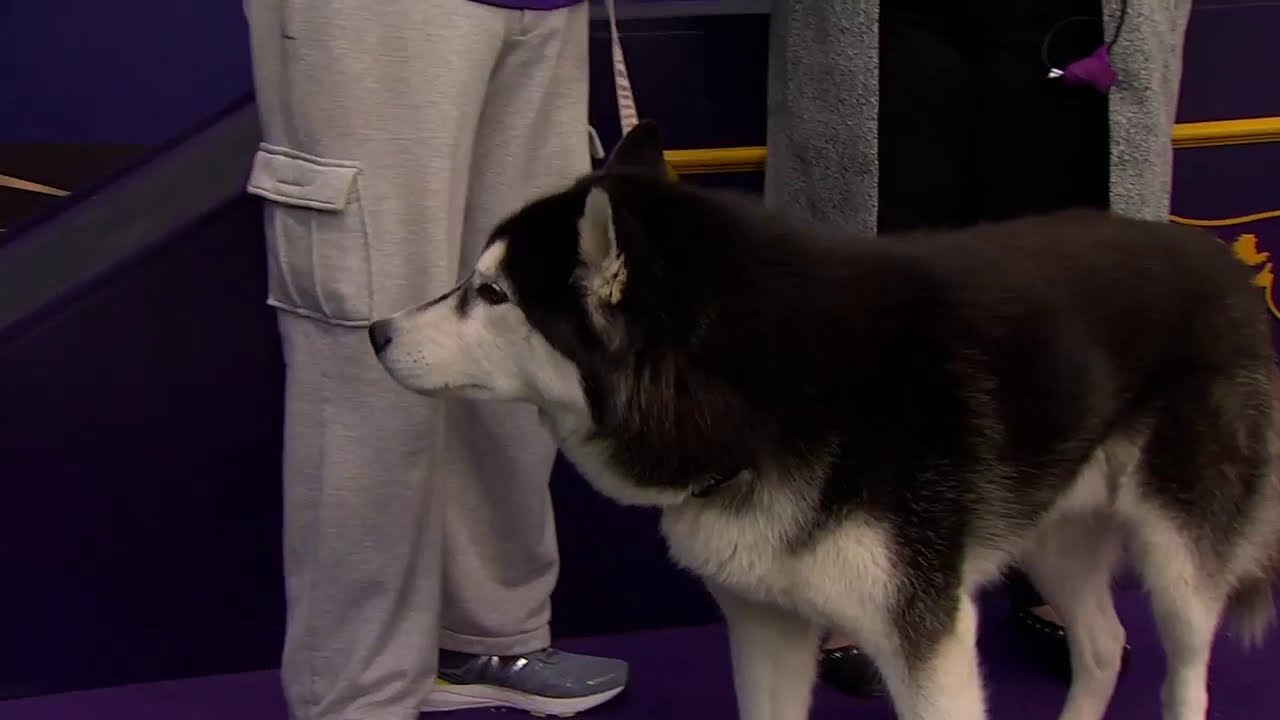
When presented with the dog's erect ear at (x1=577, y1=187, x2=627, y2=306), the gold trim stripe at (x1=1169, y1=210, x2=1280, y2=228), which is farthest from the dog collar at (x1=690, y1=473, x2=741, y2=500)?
the gold trim stripe at (x1=1169, y1=210, x2=1280, y2=228)

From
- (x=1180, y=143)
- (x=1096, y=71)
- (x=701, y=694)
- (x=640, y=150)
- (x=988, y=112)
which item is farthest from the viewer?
(x=1180, y=143)

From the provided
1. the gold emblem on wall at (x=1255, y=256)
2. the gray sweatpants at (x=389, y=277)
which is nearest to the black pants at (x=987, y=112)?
the gray sweatpants at (x=389, y=277)

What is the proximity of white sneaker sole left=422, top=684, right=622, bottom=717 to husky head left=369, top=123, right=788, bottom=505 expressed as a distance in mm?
861

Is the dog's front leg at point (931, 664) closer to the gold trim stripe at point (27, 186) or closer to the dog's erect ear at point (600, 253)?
the dog's erect ear at point (600, 253)

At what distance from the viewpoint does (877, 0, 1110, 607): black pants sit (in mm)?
2133

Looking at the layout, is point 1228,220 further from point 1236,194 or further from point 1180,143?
point 1180,143

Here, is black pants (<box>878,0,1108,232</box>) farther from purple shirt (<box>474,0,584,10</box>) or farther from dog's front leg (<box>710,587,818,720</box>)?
dog's front leg (<box>710,587,818,720</box>)

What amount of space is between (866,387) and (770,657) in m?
0.53

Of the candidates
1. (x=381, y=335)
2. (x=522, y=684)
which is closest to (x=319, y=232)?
(x=381, y=335)

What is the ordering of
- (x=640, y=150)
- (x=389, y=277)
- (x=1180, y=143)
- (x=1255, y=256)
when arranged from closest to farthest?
(x=640, y=150) < (x=389, y=277) < (x=1180, y=143) < (x=1255, y=256)

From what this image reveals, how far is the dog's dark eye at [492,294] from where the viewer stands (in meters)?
1.63

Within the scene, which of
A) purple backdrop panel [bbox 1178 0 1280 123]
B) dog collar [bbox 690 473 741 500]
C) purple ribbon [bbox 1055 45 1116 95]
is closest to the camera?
dog collar [bbox 690 473 741 500]

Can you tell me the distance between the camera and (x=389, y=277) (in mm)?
1904

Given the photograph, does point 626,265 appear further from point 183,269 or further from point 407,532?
point 183,269
